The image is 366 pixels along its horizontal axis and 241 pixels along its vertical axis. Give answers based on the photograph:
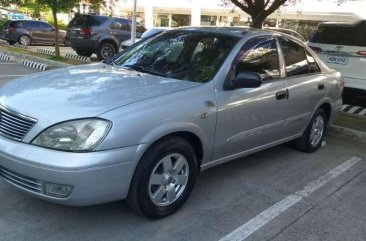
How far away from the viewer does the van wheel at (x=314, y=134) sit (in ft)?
18.9

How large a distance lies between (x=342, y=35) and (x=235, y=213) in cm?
577

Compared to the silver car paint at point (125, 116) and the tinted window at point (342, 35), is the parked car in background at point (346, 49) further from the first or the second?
the silver car paint at point (125, 116)

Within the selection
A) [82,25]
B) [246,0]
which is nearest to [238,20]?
[82,25]

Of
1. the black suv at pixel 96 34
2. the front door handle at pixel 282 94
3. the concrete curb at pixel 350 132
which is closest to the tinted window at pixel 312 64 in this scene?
the front door handle at pixel 282 94

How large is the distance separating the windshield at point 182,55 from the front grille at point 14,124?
1.42 m

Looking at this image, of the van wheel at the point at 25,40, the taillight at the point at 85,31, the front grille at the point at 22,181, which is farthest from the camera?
the van wheel at the point at 25,40

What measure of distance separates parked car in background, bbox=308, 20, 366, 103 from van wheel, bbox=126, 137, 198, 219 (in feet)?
18.4

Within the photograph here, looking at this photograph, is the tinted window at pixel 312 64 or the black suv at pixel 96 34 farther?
the black suv at pixel 96 34

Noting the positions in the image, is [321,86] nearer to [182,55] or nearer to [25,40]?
[182,55]

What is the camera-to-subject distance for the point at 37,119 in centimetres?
333

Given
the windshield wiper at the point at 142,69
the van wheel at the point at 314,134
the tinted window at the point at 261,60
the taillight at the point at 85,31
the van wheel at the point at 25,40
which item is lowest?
the van wheel at the point at 25,40

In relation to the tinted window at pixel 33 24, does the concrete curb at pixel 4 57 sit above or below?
below

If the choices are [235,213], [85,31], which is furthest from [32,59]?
[235,213]

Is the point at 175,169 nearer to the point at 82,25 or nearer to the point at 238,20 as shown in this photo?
the point at 82,25
